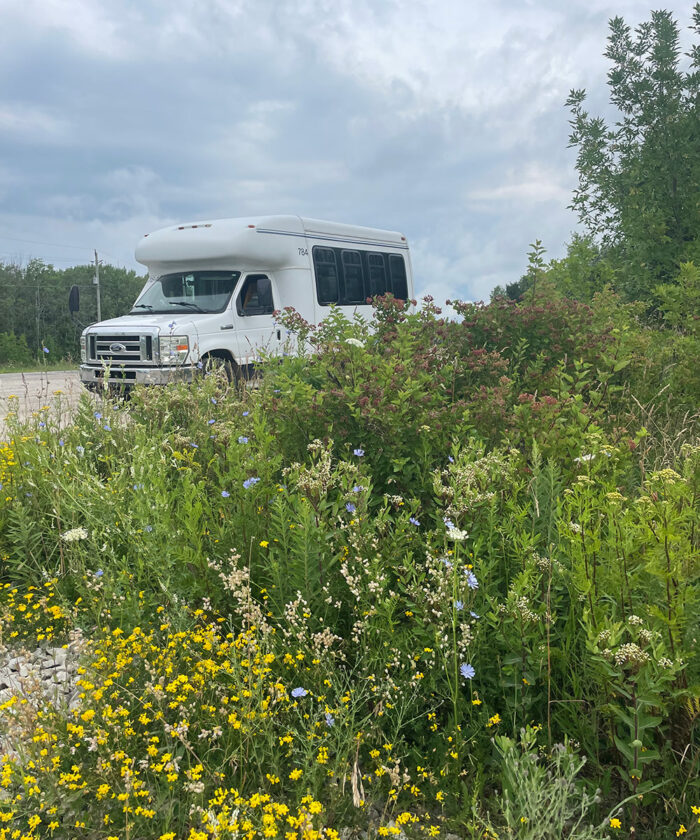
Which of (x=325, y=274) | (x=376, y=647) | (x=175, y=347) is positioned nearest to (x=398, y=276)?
(x=325, y=274)

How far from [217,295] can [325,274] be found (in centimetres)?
276

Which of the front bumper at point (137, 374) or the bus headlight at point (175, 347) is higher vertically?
the bus headlight at point (175, 347)

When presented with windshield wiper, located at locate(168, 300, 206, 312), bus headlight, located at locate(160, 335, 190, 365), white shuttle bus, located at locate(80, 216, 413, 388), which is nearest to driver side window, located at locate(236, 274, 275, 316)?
white shuttle bus, located at locate(80, 216, 413, 388)

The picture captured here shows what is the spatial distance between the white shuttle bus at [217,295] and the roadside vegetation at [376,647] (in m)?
6.12

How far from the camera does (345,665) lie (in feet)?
10.6

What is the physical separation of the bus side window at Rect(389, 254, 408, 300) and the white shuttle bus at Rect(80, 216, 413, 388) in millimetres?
2450

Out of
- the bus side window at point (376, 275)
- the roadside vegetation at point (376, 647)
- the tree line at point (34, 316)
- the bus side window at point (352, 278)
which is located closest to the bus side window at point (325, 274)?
the bus side window at point (352, 278)

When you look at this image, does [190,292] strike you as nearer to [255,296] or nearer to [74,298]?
[255,296]

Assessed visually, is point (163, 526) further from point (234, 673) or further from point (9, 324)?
point (9, 324)

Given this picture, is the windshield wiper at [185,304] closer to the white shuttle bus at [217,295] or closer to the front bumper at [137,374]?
the white shuttle bus at [217,295]

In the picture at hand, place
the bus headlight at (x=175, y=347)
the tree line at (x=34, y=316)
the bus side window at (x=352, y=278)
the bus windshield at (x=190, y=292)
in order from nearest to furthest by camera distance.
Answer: the bus headlight at (x=175, y=347) → the bus windshield at (x=190, y=292) → the bus side window at (x=352, y=278) → the tree line at (x=34, y=316)

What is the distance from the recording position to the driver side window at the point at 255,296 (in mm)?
11719

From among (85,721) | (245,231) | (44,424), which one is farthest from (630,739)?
(245,231)

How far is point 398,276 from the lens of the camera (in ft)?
53.7
